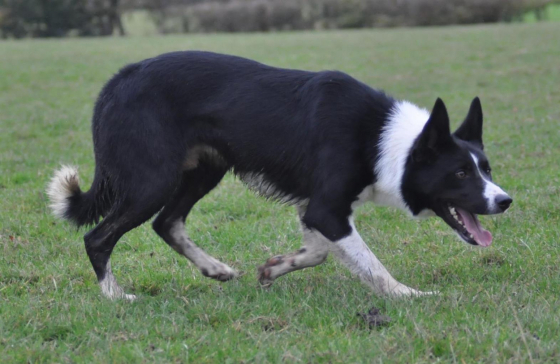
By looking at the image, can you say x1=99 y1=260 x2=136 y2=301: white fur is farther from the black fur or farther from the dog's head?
the dog's head

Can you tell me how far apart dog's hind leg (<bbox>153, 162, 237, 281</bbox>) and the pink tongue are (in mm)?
1430

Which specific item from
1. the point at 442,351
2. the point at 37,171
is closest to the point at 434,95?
the point at 37,171

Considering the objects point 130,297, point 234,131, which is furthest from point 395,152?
point 130,297

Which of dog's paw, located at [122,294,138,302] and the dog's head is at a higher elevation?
the dog's head

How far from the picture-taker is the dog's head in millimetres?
4078

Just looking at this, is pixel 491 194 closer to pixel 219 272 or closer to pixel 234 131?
pixel 234 131

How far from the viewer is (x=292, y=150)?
4.35 metres

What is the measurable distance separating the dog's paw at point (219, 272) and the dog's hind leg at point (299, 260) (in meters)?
0.26

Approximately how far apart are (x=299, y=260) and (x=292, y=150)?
67 centimetres

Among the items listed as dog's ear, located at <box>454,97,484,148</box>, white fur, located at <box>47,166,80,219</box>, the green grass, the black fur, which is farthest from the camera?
the green grass

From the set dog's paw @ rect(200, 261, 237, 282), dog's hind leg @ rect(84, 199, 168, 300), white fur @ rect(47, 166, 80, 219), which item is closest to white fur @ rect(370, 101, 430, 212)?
dog's paw @ rect(200, 261, 237, 282)

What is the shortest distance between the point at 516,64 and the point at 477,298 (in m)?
14.5

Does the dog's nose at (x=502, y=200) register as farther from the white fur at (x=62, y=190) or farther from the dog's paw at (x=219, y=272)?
the white fur at (x=62, y=190)

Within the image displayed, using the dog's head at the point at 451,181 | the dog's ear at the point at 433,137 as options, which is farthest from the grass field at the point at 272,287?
the dog's ear at the point at 433,137
